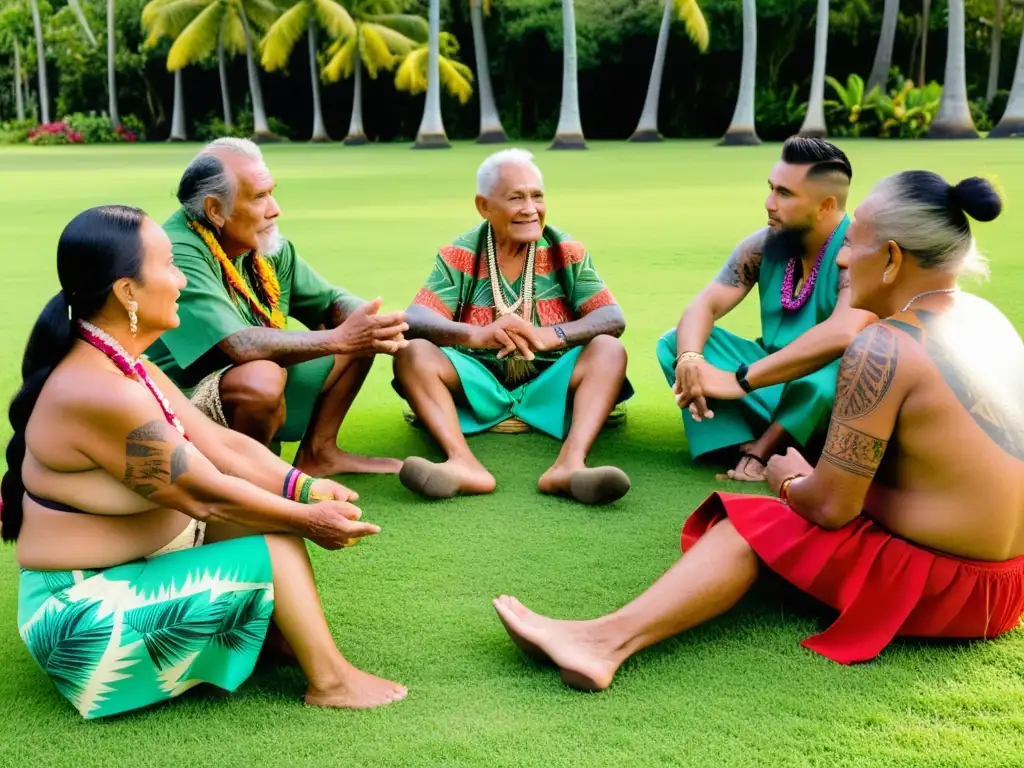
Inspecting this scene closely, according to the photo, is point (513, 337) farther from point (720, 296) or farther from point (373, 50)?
point (373, 50)

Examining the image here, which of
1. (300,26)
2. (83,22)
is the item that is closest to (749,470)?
(300,26)

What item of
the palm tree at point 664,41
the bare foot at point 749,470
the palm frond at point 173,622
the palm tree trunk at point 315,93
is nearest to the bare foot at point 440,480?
the bare foot at point 749,470

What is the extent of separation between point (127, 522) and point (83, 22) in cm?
4781

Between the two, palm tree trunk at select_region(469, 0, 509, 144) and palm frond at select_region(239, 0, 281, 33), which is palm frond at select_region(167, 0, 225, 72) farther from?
palm tree trunk at select_region(469, 0, 509, 144)

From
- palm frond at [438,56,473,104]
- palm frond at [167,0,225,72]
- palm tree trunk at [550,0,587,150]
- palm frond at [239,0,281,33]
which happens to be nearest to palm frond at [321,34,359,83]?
palm frond at [239,0,281,33]

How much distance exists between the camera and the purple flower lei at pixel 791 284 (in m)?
4.63

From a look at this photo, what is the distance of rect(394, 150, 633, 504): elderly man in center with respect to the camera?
4.68 metres

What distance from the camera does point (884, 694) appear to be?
110 inches

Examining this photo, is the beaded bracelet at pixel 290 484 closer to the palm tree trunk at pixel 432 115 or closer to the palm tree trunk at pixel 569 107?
the palm tree trunk at pixel 569 107

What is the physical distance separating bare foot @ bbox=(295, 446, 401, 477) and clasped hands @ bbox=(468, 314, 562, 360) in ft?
2.17

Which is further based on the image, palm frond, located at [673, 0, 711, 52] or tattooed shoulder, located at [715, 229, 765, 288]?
palm frond, located at [673, 0, 711, 52]

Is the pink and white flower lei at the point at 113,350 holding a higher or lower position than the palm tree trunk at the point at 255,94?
higher

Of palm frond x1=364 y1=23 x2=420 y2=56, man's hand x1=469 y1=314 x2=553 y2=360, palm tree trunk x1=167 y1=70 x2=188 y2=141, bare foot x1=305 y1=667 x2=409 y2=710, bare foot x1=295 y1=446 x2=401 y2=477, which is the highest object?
man's hand x1=469 y1=314 x2=553 y2=360

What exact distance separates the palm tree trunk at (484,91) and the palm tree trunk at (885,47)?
11525 millimetres
